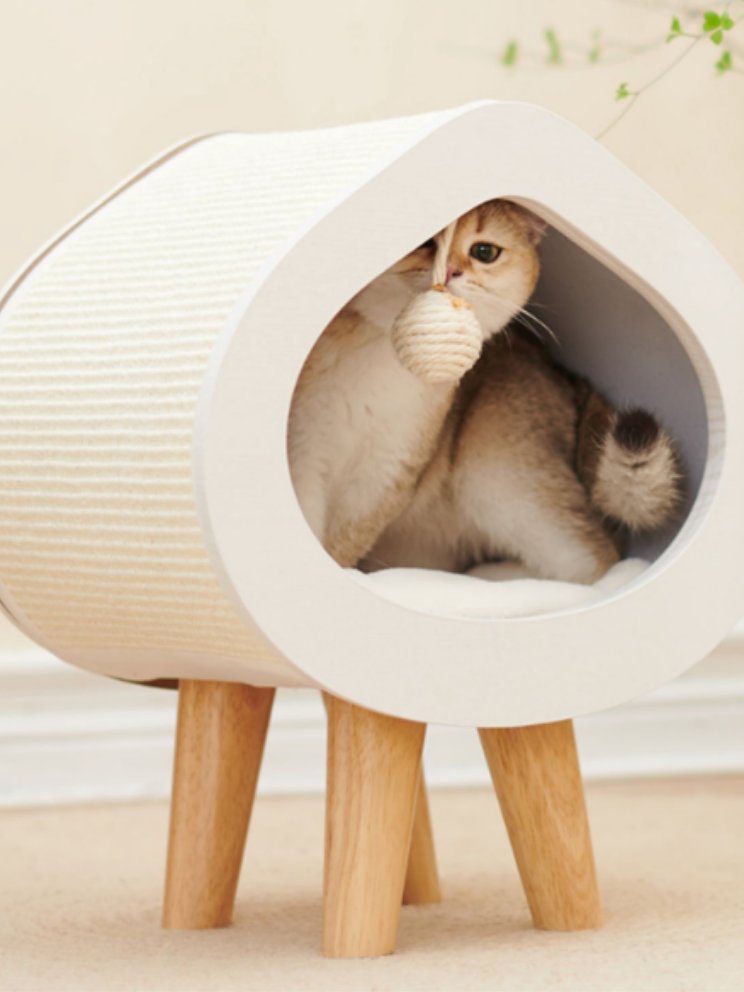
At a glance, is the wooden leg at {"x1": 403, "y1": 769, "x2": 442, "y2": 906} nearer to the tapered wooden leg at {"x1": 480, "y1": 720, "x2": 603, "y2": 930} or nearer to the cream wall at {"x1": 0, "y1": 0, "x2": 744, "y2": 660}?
the tapered wooden leg at {"x1": 480, "y1": 720, "x2": 603, "y2": 930}

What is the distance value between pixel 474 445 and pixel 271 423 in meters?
0.40

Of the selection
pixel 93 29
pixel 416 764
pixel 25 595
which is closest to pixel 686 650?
pixel 416 764

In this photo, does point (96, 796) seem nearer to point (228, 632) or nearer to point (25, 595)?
point (25, 595)

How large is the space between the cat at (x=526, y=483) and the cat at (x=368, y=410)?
52 millimetres

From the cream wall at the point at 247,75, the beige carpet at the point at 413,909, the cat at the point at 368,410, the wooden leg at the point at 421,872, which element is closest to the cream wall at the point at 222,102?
the cream wall at the point at 247,75

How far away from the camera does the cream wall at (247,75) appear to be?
1.88 m

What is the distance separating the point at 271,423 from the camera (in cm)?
87

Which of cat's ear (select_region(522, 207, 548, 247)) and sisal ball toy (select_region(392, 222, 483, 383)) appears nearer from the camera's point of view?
sisal ball toy (select_region(392, 222, 483, 383))

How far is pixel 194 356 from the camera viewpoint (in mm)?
877

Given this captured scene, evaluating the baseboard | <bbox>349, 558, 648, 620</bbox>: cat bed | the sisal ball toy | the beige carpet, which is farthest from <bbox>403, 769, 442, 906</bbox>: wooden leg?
the baseboard

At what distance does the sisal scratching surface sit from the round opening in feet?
0.52

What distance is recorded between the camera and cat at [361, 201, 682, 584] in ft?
3.91

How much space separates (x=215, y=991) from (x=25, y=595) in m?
0.33

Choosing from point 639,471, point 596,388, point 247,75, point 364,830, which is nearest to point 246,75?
point 247,75
